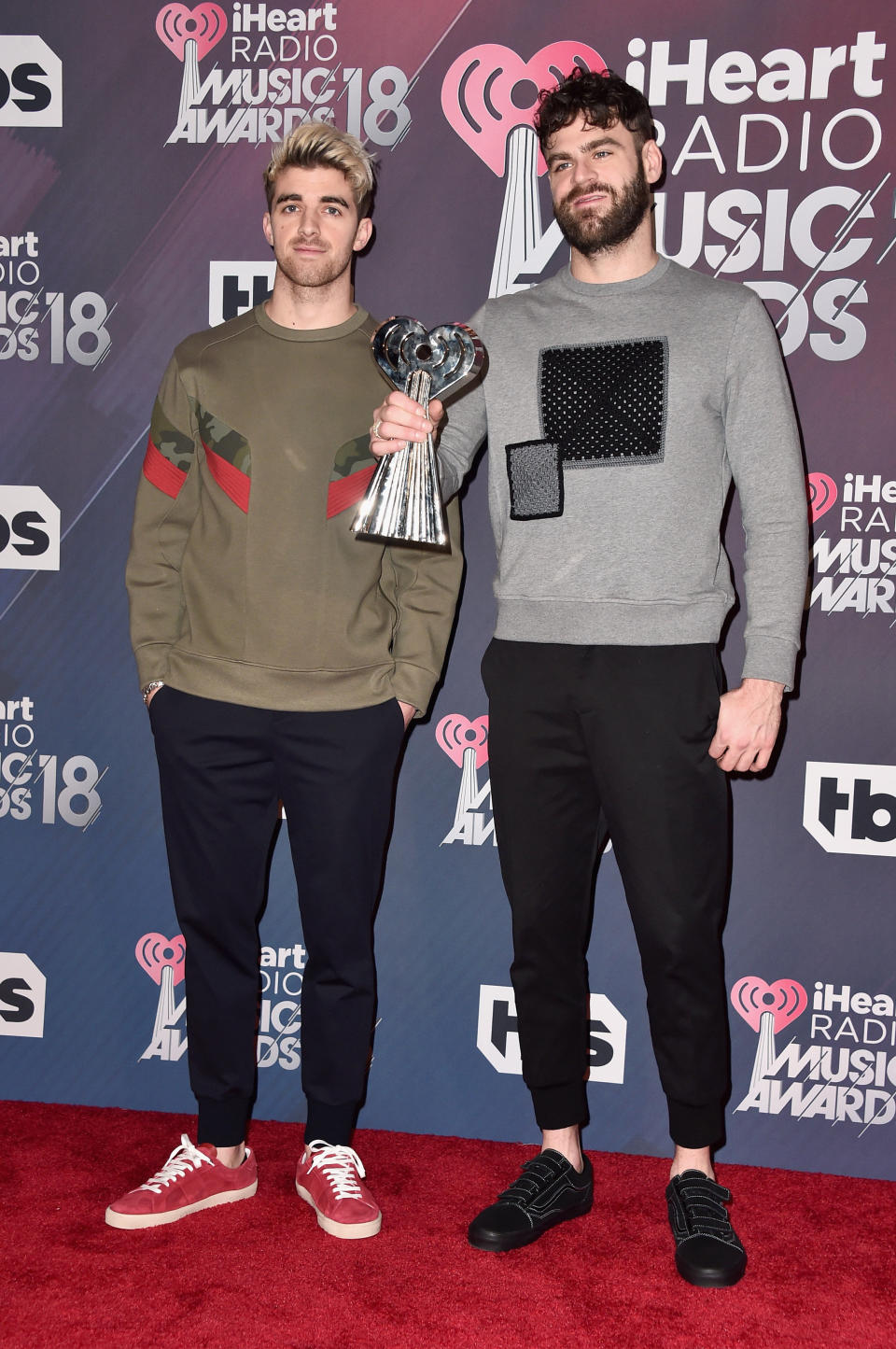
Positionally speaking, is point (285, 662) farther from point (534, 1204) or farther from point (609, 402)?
point (534, 1204)

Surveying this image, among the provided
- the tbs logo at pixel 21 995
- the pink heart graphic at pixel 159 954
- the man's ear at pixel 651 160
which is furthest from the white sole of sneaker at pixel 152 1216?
the man's ear at pixel 651 160

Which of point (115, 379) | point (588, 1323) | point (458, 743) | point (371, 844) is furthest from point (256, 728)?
point (588, 1323)

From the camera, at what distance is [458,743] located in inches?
106

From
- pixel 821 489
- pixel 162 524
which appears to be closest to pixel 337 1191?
pixel 162 524

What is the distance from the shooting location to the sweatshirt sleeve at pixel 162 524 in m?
2.36

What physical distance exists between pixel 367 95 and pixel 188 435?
90 cm

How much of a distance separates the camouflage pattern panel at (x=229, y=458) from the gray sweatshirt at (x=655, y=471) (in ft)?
1.68

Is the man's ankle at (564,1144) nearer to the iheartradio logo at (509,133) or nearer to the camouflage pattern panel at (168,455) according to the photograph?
the camouflage pattern panel at (168,455)

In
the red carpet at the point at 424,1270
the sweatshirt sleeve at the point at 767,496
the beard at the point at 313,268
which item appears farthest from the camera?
the beard at the point at 313,268

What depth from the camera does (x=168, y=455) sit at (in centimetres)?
237

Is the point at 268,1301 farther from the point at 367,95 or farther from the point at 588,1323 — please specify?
Answer: the point at 367,95

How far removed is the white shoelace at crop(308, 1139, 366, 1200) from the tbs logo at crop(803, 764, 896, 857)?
1182 mm

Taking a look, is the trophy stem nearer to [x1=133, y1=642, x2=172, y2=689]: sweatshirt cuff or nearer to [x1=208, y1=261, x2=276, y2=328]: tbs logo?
[x1=133, y1=642, x2=172, y2=689]: sweatshirt cuff

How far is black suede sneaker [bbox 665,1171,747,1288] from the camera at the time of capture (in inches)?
80.9
